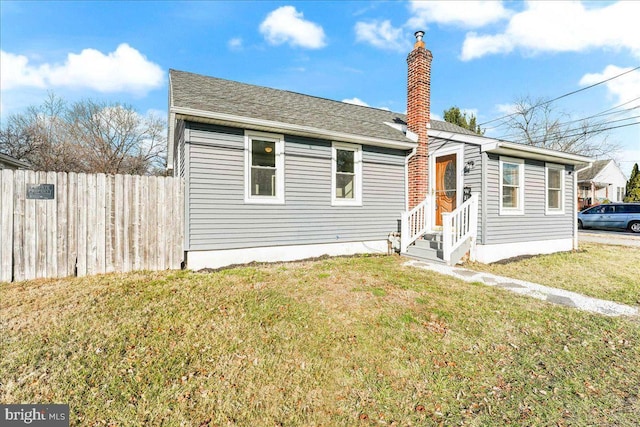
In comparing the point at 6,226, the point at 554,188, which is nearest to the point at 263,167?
the point at 6,226

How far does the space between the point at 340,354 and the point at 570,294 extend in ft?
16.0

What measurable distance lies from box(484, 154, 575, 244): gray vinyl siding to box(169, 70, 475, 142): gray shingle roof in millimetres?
2888

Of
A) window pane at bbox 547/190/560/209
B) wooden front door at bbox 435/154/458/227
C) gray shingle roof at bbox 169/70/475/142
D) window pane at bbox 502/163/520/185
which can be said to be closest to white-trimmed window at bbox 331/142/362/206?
gray shingle roof at bbox 169/70/475/142

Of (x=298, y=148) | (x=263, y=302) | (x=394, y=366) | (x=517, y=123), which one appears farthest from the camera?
(x=517, y=123)

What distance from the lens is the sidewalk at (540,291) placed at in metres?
4.53

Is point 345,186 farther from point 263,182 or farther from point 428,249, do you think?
point 428,249

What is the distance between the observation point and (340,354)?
3090 millimetres

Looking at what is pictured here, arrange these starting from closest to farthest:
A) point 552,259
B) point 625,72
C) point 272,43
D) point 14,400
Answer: point 14,400 → point 552,259 → point 272,43 → point 625,72

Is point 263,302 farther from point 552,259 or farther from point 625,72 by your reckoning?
point 625,72

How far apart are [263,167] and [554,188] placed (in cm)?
943

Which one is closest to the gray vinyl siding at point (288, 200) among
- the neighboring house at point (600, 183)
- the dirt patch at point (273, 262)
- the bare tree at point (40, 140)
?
the dirt patch at point (273, 262)

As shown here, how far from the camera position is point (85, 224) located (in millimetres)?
5473

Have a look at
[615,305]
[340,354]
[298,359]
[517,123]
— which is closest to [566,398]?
[340,354]

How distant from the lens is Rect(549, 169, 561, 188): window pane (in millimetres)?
9367
